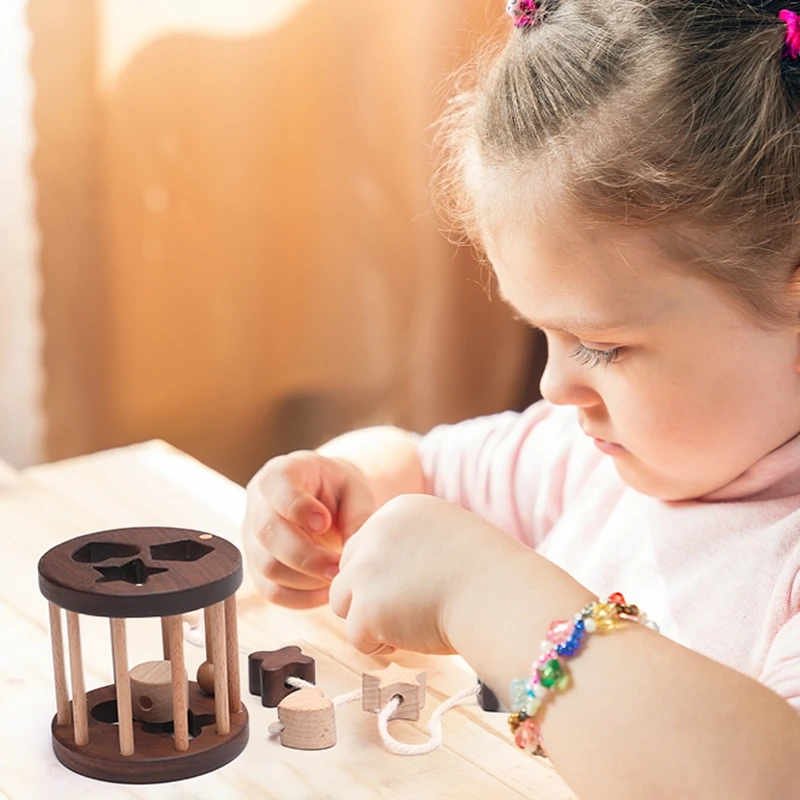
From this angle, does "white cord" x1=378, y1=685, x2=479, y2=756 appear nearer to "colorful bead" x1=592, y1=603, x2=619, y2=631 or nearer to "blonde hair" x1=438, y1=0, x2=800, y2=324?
"colorful bead" x1=592, y1=603, x2=619, y2=631

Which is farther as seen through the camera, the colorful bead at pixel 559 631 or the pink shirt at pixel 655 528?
the pink shirt at pixel 655 528

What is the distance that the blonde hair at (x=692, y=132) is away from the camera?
69 cm

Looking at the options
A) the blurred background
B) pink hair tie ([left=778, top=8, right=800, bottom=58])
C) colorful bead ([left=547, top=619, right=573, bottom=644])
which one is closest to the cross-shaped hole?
colorful bead ([left=547, top=619, right=573, bottom=644])

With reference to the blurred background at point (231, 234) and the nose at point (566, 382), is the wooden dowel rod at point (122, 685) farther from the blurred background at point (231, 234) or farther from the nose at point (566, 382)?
the blurred background at point (231, 234)

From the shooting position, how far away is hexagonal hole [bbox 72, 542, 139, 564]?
719 millimetres

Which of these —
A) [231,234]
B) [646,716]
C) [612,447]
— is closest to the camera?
[646,716]

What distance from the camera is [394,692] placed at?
0.77 metres

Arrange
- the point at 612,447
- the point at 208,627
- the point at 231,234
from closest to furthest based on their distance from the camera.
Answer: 1. the point at 208,627
2. the point at 612,447
3. the point at 231,234

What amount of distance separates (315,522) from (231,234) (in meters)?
1.03

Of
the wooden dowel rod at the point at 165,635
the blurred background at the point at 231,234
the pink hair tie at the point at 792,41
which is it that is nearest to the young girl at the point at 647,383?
the pink hair tie at the point at 792,41

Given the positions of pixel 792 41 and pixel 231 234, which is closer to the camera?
pixel 792 41

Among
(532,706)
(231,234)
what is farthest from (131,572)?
A: (231,234)

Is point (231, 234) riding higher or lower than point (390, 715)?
higher

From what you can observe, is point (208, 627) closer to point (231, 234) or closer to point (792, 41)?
point (792, 41)
